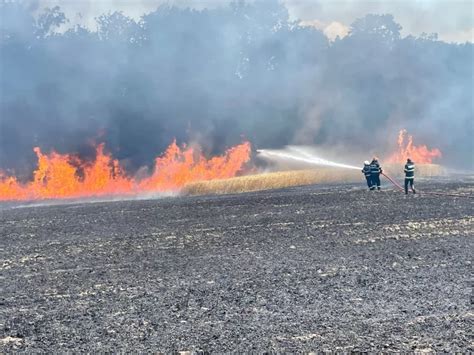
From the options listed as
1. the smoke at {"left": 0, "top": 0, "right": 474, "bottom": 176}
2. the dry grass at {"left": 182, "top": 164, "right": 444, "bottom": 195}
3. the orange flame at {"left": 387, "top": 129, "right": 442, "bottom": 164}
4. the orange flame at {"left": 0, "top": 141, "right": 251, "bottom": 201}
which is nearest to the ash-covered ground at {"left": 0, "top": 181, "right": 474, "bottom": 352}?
the dry grass at {"left": 182, "top": 164, "right": 444, "bottom": 195}

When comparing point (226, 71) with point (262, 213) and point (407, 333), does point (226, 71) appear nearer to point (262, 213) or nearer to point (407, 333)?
point (262, 213)

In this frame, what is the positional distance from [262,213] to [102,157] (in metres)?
20.1

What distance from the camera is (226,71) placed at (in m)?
51.1

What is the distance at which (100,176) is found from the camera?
36969 mm

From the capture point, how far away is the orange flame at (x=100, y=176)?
3559 cm

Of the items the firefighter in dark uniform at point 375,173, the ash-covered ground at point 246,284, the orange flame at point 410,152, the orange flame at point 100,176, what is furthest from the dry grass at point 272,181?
the ash-covered ground at point 246,284

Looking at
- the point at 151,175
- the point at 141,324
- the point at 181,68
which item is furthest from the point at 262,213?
the point at 181,68

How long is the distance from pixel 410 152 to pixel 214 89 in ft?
67.2

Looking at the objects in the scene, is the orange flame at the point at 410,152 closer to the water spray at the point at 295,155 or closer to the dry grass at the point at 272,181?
the water spray at the point at 295,155

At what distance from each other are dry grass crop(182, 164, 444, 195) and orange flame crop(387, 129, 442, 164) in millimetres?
11008

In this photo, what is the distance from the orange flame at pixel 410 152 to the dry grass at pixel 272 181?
36.1ft

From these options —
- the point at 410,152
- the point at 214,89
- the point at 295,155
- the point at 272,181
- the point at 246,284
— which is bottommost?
the point at 246,284

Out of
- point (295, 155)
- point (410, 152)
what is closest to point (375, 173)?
point (295, 155)

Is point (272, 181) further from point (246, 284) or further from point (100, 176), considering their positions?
point (246, 284)
